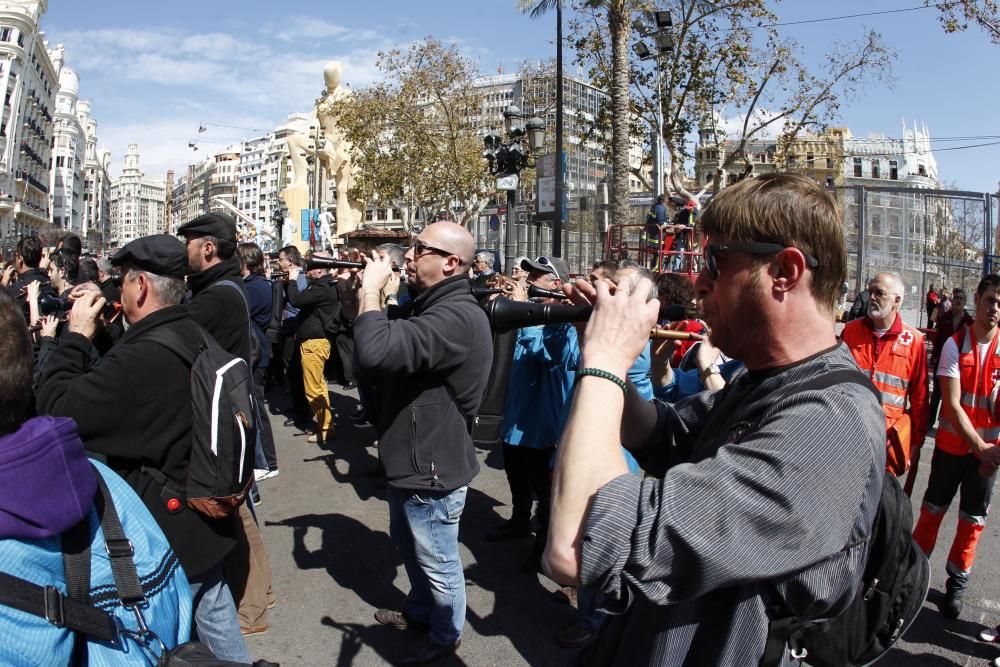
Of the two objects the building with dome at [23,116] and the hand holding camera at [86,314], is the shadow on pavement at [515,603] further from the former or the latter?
the building with dome at [23,116]

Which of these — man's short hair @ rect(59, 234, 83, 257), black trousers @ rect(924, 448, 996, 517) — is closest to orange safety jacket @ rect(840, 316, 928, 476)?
black trousers @ rect(924, 448, 996, 517)

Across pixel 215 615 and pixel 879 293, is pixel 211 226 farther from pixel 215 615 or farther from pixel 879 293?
pixel 879 293

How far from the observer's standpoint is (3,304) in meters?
1.58

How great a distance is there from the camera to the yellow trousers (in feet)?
25.1

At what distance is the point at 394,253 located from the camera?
3.60 metres

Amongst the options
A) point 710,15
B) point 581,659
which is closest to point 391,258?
point 581,659

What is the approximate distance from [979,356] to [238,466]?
4.11 m

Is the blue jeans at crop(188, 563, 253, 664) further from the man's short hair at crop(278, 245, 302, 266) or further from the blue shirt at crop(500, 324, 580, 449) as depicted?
the man's short hair at crop(278, 245, 302, 266)

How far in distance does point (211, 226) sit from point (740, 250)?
3.74 meters

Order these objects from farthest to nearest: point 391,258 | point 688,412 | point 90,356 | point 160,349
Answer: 1. point 391,258
2. point 90,356
3. point 160,349
4. point 688,412

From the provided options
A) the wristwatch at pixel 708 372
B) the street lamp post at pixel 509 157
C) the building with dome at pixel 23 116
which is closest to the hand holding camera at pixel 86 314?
the wristwatch at pixel 708 372

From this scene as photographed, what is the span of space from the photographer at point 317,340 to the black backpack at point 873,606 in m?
6.85

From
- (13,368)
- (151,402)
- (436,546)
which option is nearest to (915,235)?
(436,546)

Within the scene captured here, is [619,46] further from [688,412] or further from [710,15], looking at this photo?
[688,412]
